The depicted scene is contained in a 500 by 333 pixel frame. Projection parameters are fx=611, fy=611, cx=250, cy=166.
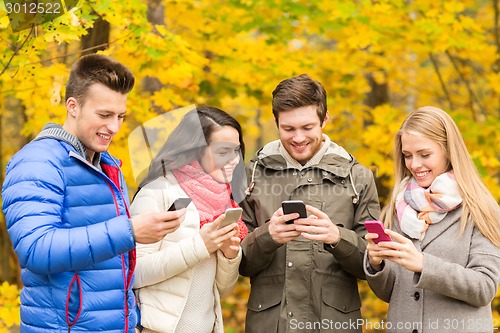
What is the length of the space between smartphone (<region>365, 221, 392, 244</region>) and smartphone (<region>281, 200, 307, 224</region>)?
12.4 inches

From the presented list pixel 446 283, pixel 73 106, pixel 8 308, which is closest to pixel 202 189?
pixel 73 106

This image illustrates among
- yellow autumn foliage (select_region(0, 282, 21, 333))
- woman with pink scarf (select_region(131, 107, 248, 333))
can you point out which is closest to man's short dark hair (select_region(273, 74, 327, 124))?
woman with pink scarf (select_region(131, 107, 248, 333))

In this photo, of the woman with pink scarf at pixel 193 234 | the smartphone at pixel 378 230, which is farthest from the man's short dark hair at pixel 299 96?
the smartphone at pixel 378 230

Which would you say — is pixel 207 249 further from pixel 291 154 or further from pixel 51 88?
pixel 51 88

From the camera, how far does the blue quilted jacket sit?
2.25 meters

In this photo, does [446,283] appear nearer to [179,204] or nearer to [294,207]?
[294,207]

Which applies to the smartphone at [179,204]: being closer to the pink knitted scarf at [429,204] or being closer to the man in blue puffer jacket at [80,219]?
the man in blue puffer jacket at [80,219]

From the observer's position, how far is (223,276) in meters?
3.05

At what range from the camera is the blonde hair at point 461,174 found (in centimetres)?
291

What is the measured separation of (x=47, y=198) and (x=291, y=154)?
142 cm

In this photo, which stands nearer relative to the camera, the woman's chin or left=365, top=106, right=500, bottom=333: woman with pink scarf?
left=365, top=106, right=500, bottom=333: woman with pink scarf

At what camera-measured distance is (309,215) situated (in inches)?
119

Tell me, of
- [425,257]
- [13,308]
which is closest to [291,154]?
[425,257]

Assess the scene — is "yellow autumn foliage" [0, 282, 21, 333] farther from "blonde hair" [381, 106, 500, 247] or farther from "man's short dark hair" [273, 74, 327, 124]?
"blonde hair" [381, 106, 500, 247]
